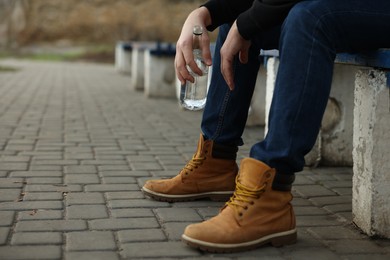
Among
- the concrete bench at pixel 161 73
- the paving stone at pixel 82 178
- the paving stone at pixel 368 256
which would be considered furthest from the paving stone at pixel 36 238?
the concrete bench at pixel 161 73

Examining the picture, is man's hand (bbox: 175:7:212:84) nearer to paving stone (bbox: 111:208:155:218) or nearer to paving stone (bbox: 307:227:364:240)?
paving stone (bbox: 111:208:155:218)

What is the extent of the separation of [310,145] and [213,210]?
2.29 ft

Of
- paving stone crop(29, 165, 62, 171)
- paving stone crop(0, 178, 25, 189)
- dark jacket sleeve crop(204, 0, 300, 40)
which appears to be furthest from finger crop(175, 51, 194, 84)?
paving stone crop(29, 165, 62, 171)

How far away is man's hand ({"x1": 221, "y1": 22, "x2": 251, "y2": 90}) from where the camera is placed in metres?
2.35

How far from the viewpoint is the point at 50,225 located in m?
2.43

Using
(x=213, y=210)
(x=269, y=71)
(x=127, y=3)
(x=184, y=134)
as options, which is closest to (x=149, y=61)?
(x=184, y=134)

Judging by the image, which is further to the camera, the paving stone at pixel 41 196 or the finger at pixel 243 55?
the paving stone at pixel 41 196

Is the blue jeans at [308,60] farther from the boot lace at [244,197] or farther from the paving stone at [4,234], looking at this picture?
the paving stone at [4,234]

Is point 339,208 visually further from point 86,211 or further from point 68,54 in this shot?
point 68,54

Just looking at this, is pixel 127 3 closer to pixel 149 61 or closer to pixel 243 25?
pixel 149 61

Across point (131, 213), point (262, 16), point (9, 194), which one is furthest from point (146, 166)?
point (262, 16)

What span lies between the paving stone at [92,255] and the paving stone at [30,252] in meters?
0.04

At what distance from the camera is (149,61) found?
26.1ft

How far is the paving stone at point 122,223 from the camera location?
7.97 ft
